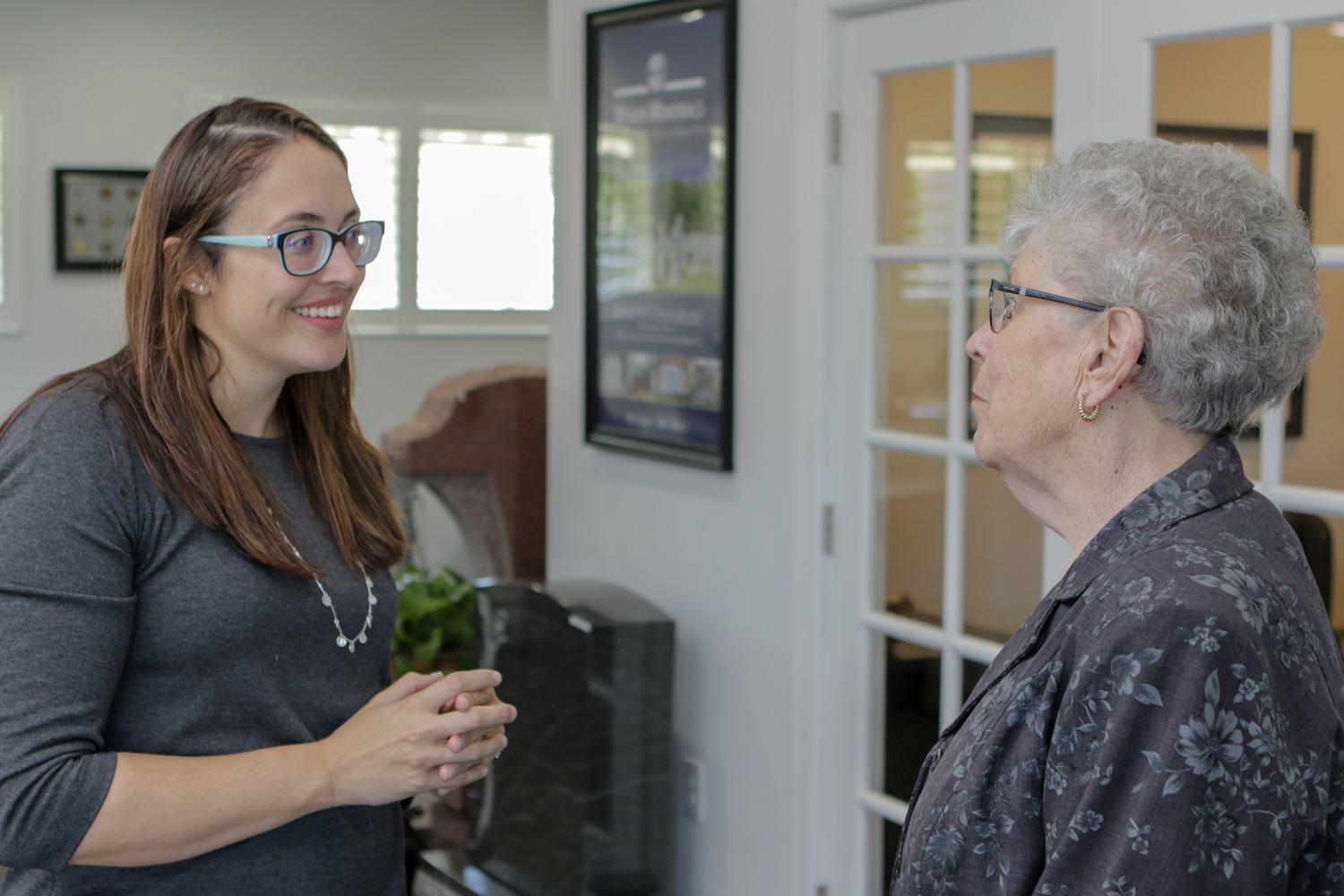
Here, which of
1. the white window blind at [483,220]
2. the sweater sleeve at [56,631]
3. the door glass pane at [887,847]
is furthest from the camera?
the white window blind at [483,220]

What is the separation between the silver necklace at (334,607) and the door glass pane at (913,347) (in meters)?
1.42

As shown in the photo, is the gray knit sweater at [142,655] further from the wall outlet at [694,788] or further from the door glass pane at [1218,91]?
the wall outlet at [694,788]

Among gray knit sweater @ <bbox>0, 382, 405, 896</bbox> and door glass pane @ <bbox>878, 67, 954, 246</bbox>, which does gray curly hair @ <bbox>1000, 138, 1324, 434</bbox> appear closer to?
gray knit sweater @ <bbox>0, 382, 405, 896</bbox>

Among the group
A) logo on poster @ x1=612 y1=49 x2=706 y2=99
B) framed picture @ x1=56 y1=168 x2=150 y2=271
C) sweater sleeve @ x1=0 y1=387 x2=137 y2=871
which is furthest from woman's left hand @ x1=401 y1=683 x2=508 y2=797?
framed picture @ x1=56 y1=168 x2=150 y2=271

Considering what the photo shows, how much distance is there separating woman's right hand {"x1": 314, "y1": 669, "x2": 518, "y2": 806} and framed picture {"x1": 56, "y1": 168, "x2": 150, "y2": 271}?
5283 millimetres

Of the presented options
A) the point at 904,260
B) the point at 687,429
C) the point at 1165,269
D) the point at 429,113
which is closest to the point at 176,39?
the point at 429,113

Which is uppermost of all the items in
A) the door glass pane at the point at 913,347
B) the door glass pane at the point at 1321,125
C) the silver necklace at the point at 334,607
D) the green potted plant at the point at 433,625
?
the door glass pane at the point at 1321,125

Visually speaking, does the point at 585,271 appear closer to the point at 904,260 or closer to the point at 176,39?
the point at 904,260

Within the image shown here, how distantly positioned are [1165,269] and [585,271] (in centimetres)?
237

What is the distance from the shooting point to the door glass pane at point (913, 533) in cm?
258

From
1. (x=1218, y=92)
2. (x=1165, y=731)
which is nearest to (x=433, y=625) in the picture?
(x=1218, y=92)

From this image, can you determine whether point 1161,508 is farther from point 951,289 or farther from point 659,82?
point 659,82

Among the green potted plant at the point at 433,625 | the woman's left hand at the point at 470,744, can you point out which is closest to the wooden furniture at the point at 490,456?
the green potted plant at the point at 433,625

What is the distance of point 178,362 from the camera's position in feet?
4.39
